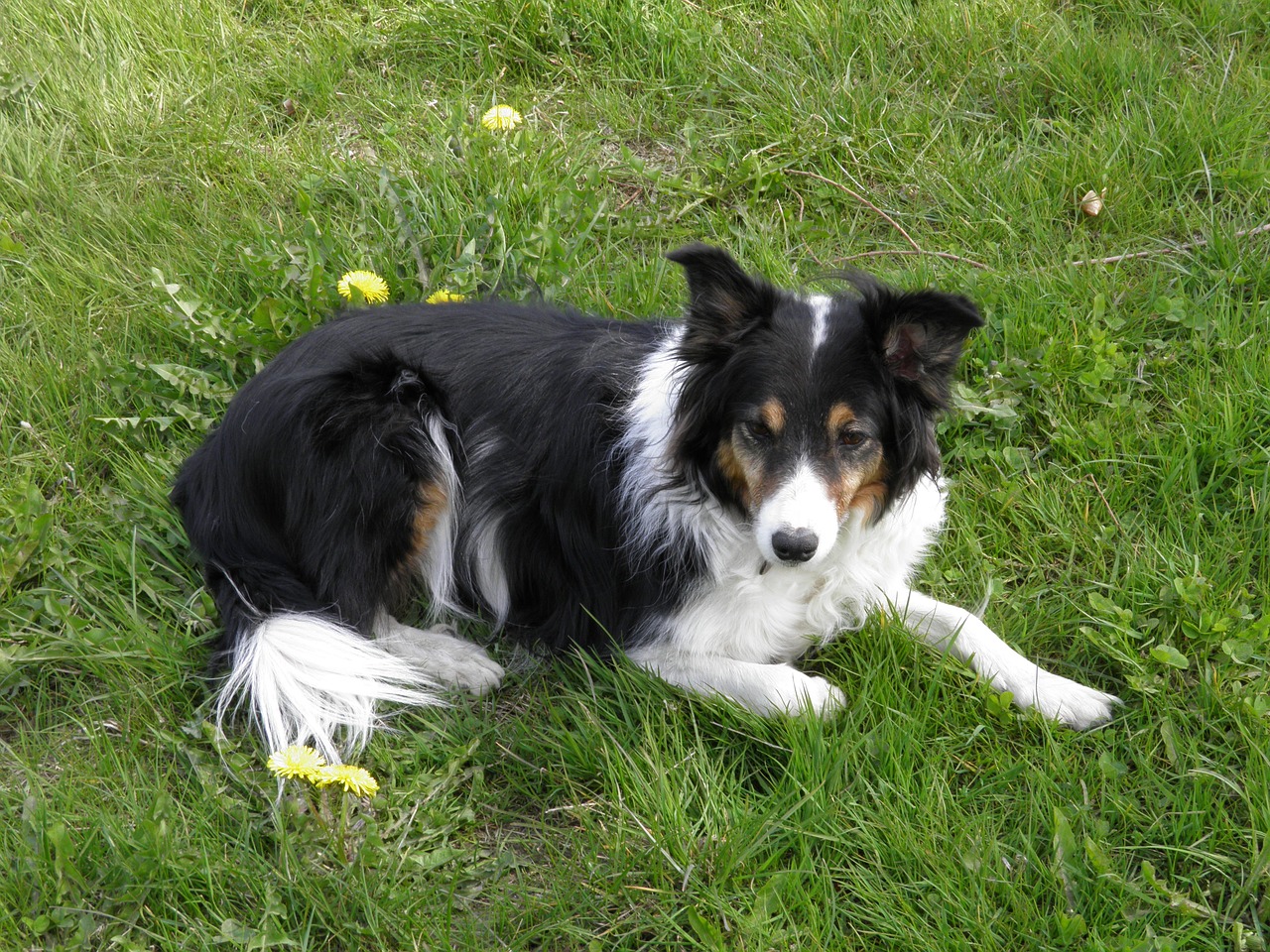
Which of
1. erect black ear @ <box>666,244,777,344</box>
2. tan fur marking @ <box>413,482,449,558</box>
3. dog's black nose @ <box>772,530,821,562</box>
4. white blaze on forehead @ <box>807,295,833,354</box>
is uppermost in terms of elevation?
erect black ear @ <box>666,244,777,344</box>

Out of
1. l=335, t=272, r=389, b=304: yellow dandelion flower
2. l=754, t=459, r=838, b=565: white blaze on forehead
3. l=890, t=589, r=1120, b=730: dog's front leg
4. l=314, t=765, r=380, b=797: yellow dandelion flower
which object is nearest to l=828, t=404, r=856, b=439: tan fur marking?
l=754, t=459, r=838, b=565: white blaze on forehead

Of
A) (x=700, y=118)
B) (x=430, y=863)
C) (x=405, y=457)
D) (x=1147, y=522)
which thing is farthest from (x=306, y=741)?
(x=700, y=118)

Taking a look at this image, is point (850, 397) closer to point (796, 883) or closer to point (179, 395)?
point (796, 883)

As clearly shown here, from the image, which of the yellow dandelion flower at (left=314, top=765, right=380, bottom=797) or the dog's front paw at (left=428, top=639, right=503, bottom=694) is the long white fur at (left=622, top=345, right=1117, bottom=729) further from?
the yellow dandelion flower at (left=314, top=765, right=380, bottom=797)

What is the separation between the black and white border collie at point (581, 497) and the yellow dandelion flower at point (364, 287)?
1.68 feet

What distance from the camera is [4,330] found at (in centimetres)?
423

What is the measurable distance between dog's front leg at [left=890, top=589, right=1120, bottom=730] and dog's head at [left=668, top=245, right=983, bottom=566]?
0.46 meters

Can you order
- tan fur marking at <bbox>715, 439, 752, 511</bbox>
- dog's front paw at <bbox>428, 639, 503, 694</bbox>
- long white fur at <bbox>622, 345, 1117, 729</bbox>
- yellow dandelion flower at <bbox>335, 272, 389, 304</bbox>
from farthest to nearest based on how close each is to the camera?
yellow dandelion flower at <bbox>335, 272, 389, 304</bbox>
dog's front paw at <bbox>428, 639, 503, 694</bbox>
long white fur at <bbox>622, 345, 1117, 729</bbox>
tan fur marking at <bbox>715, 439, 752, 511</bbox>

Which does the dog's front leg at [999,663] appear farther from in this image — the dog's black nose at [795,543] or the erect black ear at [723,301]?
the erect black ear at [723,301]

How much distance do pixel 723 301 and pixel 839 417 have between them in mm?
414

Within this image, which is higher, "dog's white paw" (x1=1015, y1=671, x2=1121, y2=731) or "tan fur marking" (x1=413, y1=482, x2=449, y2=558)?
"tan fur marking" (x1=413, y1=482, x2=449, y2=558)

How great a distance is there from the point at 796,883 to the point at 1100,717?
0.96 m

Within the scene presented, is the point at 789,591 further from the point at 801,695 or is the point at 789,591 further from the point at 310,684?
the point at 310,684

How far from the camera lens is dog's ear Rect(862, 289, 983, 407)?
8.46ft
